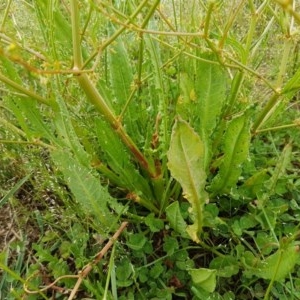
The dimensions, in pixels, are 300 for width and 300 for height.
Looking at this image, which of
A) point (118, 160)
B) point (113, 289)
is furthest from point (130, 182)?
point (113, 289)

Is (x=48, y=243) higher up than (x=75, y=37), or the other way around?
(x=75, y=37)

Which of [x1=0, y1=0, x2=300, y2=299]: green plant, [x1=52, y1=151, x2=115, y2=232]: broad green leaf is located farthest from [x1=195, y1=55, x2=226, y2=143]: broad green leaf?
[x1=52, y1=151, x2=115, y2=232]: broad green leaf

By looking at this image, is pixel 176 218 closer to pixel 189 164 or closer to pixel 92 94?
pixel 189 164

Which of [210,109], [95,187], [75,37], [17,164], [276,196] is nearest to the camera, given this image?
[75,37]

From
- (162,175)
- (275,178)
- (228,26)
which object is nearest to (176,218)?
(162,175)

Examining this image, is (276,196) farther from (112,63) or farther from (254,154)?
(112,63)

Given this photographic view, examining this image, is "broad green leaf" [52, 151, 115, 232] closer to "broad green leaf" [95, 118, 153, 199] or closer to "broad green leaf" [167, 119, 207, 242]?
"broad green leaf" [95, 118, 153, 199]
